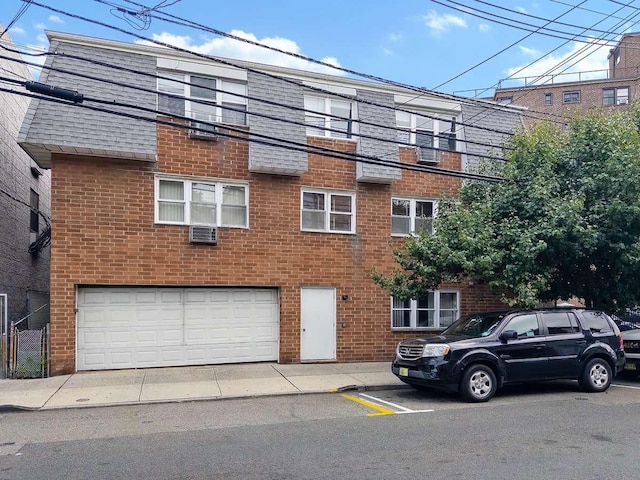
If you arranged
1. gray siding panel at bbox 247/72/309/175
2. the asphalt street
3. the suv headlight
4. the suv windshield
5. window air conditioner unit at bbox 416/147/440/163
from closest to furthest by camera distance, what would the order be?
1. the asphalt street
2. the suv headlight
3. the suv windshield
4. gray siding panel at bbox 247/72/309/175
5. window air conditioner unit at bbox 416/147/440/163

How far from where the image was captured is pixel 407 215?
15.3 meters

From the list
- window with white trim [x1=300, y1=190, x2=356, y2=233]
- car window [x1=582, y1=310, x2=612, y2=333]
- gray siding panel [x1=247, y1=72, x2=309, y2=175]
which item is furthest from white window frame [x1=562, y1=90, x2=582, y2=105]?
car window [x1=582, y1=310, x2=612, y2=333]

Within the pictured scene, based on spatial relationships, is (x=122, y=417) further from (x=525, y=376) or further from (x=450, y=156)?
(x=450, y=156)

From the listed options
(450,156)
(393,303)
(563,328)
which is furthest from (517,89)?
(563,328)

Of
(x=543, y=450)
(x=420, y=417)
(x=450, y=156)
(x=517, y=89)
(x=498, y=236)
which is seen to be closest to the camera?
(x=543, y=450)

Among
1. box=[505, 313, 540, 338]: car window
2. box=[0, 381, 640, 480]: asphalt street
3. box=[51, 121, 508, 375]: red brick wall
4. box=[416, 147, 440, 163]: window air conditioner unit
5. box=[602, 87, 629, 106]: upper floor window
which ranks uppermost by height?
box=[602, 87, 629, 106]: upper floor window

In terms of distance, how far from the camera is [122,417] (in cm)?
839

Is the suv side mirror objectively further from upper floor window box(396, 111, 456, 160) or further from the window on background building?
the window on background building

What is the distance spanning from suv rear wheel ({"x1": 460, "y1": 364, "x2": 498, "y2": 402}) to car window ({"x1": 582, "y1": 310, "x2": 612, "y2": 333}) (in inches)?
99.7

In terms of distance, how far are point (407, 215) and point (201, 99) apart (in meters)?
6.46

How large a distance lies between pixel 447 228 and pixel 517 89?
120ft

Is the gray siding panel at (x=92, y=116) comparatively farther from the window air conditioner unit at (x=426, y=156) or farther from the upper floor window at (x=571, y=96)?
the upper floor window at (x=571, y=96)

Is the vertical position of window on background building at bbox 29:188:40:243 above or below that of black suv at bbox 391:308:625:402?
above

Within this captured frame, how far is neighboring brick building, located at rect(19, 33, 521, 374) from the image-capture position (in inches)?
480
